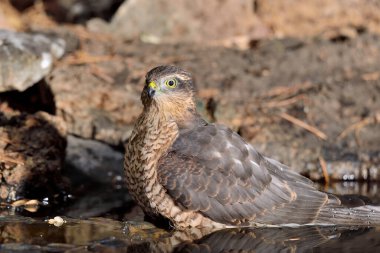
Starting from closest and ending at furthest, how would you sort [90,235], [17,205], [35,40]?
1. [90,235]
2. [17,205]
3. [35,40]

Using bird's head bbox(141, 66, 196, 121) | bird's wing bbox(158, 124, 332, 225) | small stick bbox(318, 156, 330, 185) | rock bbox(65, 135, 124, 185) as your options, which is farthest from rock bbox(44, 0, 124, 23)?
bird's wing bbox(158, 124, 332, 225)

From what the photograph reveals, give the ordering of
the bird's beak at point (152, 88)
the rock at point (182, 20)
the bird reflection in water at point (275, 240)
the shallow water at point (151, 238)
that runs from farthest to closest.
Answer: the rock at point (182, 20) < the bird's beak at point (152, 88) < the bird reflection in water at point (275, 240) < the shallow water at point (151, 238)

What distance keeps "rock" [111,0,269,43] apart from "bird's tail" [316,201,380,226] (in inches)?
201

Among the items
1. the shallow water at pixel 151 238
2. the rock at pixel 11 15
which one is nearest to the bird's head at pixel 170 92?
the shallow water at pixel 151 238

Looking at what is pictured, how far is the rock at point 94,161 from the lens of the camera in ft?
26.5

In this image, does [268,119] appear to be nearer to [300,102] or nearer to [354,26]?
[300,102]

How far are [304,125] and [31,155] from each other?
10.2 ft

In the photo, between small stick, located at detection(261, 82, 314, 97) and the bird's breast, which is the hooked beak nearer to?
the bird's breast

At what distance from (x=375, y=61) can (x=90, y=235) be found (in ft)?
18.9

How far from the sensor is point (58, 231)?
582 centimetres

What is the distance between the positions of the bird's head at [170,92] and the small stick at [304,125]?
2.37m

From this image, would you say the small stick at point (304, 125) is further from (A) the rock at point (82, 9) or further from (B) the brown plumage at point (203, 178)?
(A) the rock at point (82, 9)

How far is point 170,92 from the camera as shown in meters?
6.48

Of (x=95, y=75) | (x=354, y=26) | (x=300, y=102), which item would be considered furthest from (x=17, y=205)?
(x=354, y=26)
